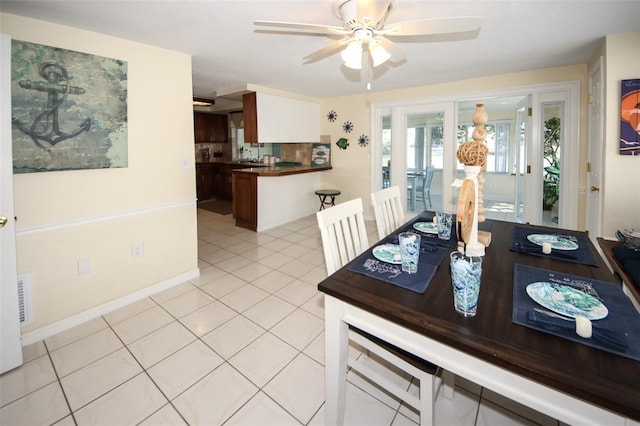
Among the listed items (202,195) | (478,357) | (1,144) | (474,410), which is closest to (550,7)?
(478,357)

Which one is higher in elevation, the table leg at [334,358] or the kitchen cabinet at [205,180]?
the kitchen cabinet at [205,180]

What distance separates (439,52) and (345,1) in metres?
1.57

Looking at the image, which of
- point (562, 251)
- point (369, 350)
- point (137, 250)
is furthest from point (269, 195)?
point (562, 251)

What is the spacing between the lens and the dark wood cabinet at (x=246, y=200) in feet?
15.6

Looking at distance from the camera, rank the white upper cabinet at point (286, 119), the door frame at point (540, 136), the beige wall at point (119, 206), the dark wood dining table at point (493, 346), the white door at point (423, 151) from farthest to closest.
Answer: the white upper cabinet at point (286, 119) → the white door at point (423, 151) → the door frame at point (540, 136) → the beige wall at point (119, 206) → the dark wood dining table at point (493, 346)

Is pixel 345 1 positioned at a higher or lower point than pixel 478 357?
higher

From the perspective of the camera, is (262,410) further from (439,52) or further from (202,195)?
(202,195)

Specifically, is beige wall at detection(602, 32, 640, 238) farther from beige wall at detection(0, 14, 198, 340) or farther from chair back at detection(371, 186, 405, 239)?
beige wall at detection(0, 14, 198, 340)

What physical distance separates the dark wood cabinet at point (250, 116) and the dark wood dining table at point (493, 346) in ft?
12.3

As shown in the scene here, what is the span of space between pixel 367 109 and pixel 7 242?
15.6 ft

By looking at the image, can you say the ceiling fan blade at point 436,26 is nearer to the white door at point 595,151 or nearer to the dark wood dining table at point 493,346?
the dark wood dining table at point 493,346

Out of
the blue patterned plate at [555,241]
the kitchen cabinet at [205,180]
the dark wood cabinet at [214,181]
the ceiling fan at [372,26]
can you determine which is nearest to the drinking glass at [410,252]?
the blue patterned plate at [555,241]

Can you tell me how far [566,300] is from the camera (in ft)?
3.42

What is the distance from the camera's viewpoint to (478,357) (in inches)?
33.9
